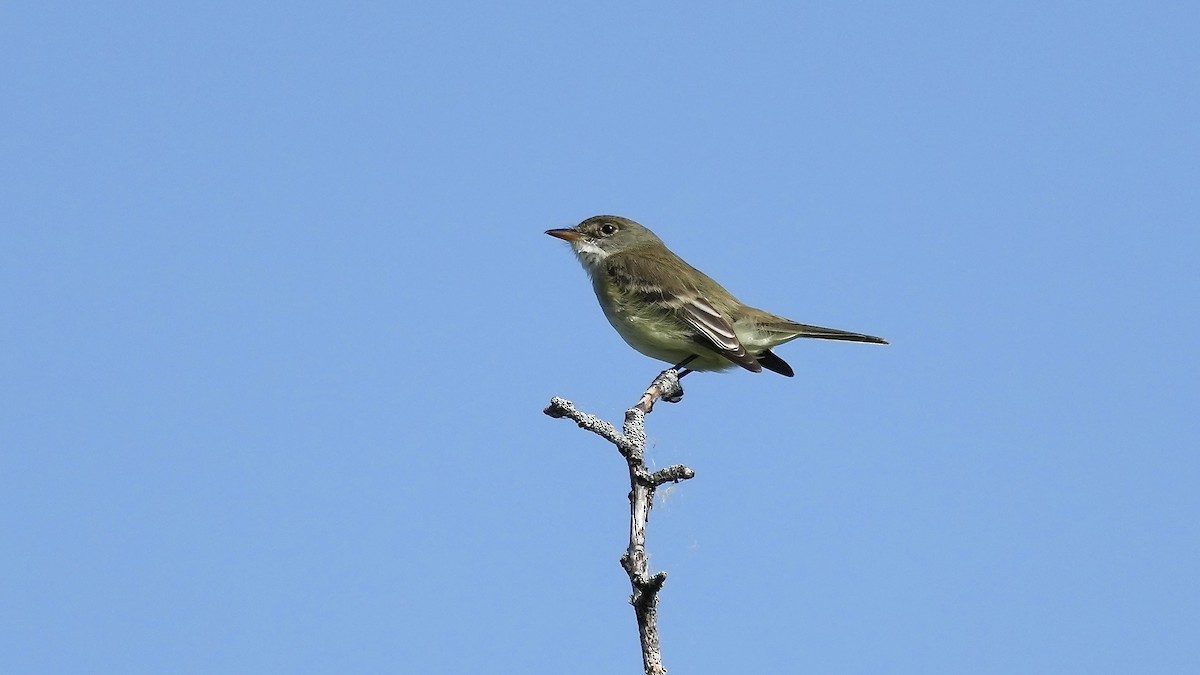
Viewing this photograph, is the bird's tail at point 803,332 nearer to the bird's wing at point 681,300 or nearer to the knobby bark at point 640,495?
the bird's wing at point 681,300

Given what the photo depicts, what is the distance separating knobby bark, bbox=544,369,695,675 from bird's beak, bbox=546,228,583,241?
219 inches

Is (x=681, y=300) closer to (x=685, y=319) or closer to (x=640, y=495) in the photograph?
(x=685, y=319)

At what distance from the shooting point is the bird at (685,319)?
9.66 metres

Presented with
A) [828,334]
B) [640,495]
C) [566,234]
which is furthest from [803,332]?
[640,495]

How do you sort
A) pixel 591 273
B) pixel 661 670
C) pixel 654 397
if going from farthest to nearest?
pixel 591 273 < pixel 654 397 < pixel 661 670

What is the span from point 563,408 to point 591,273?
602cm

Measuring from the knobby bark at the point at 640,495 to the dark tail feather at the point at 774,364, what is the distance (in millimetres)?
4108

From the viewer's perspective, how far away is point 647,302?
10109mm

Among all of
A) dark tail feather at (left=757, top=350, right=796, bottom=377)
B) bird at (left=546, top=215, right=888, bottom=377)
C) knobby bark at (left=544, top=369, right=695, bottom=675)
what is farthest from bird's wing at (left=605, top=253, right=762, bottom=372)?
knobby bark at (left=544, top=369, right=695, bottom=675)

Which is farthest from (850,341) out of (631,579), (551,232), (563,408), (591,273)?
(631,579)

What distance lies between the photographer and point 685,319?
9.77m

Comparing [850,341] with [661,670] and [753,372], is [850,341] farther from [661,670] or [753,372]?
[661,670]

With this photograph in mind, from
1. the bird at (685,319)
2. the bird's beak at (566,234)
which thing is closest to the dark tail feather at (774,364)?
the bird at (685,319)

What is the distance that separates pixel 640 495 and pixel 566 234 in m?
7.27
